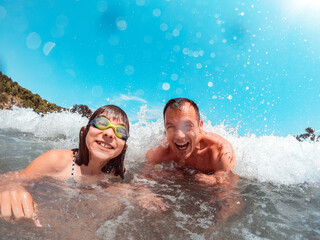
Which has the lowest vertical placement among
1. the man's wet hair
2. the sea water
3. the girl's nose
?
the sea water

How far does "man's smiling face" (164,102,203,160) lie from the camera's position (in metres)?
3.44

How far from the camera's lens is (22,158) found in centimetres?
457

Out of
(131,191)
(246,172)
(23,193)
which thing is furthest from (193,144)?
(23,193)

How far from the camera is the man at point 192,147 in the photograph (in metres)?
3.46

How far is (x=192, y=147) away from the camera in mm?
3666

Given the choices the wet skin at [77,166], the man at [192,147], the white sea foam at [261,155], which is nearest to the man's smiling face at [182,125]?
the man at [192,147]

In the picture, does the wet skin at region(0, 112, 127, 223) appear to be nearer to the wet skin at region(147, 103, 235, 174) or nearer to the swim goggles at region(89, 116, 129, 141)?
the swim goggles at region(89, 116, 129, 141)

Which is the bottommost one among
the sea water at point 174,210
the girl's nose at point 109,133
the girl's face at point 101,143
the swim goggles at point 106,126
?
the sea water at point 174,210

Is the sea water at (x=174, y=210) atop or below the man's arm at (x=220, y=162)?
below

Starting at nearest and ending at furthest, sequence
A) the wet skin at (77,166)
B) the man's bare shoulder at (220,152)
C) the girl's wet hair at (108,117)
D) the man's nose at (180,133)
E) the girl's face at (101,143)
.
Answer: the wet skin at (77,166)
the girl's face at (101,143)
the girl's wet hair at (108,117)
the man's nose at (180,133)
the man's bare shoulder at (220,152)

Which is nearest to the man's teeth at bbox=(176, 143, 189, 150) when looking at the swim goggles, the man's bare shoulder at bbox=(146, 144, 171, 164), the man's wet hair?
the man's wet hair

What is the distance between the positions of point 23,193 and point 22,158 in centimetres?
347

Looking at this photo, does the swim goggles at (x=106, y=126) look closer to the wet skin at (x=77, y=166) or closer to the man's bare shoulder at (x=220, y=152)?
the wet skin at (x=77, y=166)

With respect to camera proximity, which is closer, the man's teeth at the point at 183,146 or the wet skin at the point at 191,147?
the wet skin at the point at 191,147
